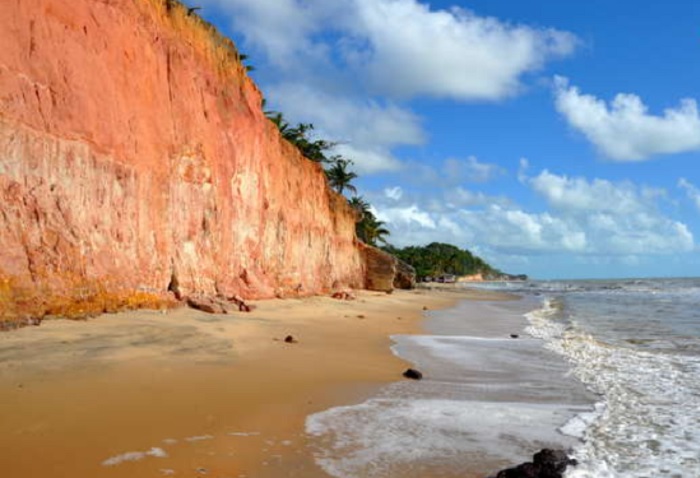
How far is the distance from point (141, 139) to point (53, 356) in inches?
266

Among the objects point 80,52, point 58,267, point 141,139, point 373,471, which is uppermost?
point 80,52

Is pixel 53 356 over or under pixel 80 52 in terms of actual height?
under

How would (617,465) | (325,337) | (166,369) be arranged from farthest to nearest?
(325,337) < (166,369) < (617,465)

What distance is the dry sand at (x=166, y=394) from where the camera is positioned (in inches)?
164

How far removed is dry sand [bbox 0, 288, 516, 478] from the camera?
13.7ft

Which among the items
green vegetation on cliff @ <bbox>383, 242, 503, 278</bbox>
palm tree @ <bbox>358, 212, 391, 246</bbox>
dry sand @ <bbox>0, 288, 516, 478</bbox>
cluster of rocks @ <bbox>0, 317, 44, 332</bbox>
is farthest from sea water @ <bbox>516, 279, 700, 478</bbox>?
green vegetation on cliff @ <bbox>383, 242, 503, 278</bbox>

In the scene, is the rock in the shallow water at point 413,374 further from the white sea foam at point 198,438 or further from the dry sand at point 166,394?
the white sea foam at point 198,438

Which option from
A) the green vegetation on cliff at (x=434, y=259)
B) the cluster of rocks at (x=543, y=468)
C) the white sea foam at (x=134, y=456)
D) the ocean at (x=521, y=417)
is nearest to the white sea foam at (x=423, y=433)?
the ocean at (x=521, y=417)

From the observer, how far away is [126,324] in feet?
30.6

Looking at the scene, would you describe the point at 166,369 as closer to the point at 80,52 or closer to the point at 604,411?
the point at 604,411

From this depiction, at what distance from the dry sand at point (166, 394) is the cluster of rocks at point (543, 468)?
1381mm

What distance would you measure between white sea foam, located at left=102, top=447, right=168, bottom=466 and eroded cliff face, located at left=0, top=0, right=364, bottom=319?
511cm

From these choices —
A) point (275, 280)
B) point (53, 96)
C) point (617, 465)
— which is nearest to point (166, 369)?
point (617, 465)

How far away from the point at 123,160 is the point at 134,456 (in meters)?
8.61
